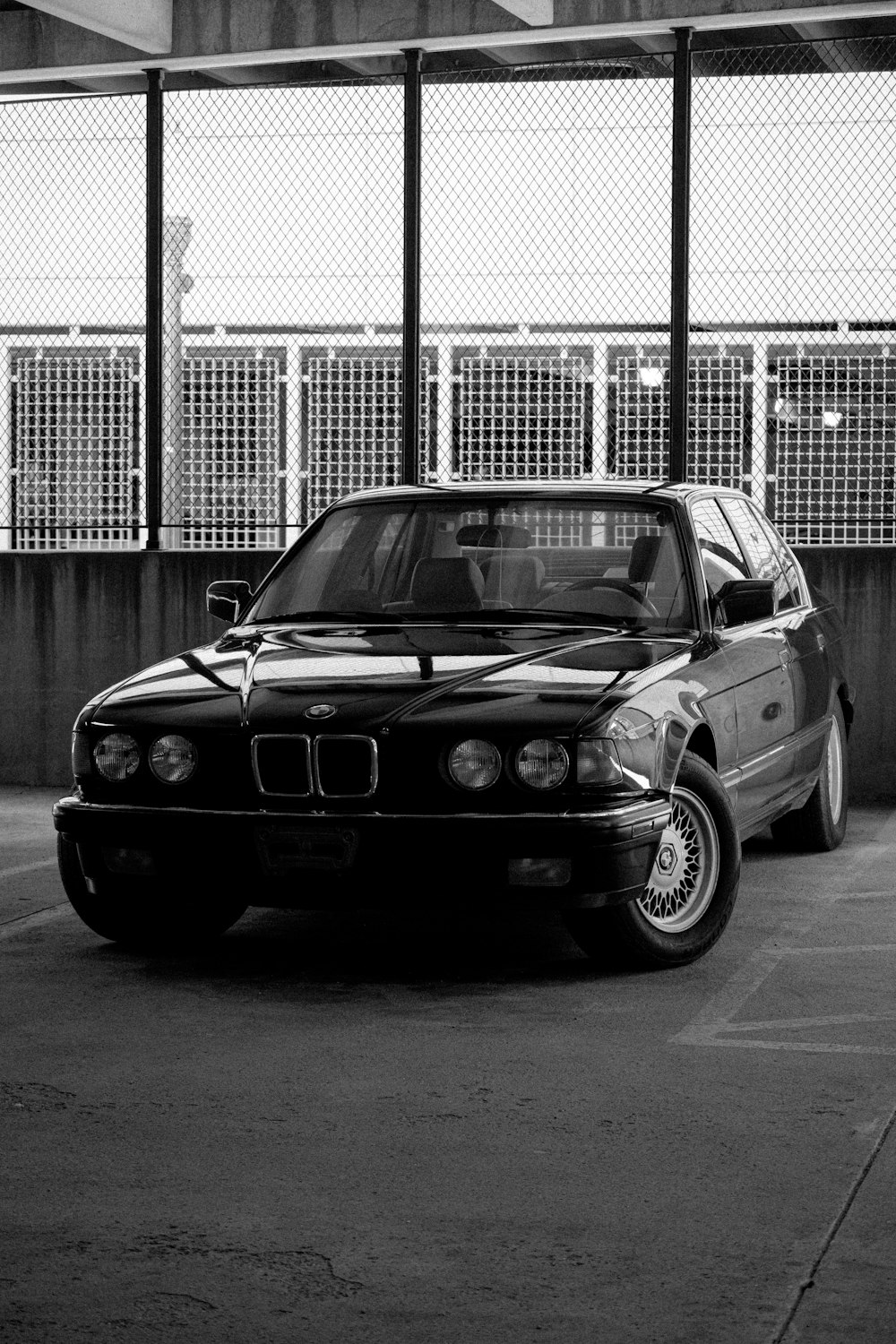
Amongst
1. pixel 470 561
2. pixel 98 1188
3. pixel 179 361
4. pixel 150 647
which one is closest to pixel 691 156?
pixel 179 361

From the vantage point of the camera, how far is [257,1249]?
368 cm

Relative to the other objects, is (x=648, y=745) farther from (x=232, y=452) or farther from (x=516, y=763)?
(x=232, y=452)

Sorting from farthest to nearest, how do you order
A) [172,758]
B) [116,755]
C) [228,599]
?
1. [228,599]
2. [116,755]
3. [172,758]

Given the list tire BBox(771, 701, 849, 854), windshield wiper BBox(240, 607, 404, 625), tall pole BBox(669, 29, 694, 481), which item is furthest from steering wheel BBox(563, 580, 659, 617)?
tall pole BBox(669, 29, 694, 481)

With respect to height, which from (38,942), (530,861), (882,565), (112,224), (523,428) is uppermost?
(112,224)

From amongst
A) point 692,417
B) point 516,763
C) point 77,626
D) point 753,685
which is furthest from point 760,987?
point 77,626

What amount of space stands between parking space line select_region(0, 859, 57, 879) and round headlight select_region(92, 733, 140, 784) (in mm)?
2391

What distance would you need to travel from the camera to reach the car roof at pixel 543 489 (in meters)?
7.43

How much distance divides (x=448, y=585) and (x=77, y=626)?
200 inches

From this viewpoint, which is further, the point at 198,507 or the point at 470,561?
the point at 198,507

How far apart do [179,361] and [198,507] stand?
94 centimetres

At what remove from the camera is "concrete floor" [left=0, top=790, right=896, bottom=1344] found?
3418 millimetres

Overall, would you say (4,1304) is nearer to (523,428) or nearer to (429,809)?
(429,809)

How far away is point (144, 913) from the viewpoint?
6.52 meters
